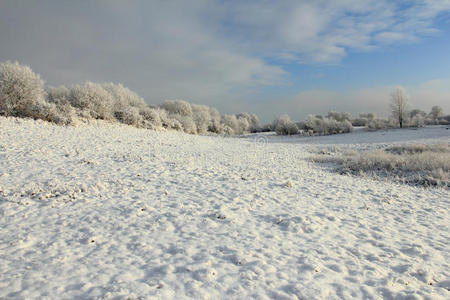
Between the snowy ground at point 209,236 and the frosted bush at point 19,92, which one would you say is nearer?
the snowy ground at point 209,236

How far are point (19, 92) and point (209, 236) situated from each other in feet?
71.5

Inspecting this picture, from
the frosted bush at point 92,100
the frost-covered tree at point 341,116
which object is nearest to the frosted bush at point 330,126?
the frost-covered tree at point 341,116

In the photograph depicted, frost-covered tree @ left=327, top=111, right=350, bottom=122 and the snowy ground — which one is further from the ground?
frost-covered tree @ left=327, top=111, right=350, bottom=122

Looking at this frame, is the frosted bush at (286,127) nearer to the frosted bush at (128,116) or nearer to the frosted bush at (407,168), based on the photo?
the frosted bush at (128,116)

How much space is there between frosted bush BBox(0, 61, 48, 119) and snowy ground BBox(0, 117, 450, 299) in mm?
10537

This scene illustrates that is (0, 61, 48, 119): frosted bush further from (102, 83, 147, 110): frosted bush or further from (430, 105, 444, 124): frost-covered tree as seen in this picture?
(430, 105, 444, 124): frost-covered tree

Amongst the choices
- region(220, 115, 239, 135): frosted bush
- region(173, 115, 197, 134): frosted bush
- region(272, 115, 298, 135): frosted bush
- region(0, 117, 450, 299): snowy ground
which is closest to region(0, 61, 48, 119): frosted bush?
region(0, 117, 450, 299): snowy ground

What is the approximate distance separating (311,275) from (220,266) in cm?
154

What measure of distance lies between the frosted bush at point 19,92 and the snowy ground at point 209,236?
10.5 meters

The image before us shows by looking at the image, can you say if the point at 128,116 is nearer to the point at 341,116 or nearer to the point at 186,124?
the point at 186,124

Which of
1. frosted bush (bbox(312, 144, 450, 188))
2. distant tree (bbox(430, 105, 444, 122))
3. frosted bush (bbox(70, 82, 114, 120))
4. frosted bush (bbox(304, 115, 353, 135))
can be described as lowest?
frosted bush (bbox(312, 144, 450, 188))

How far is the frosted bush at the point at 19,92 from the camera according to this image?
18688 mm

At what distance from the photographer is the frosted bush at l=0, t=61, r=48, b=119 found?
18.7 metres

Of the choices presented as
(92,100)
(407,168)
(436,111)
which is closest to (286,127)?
(436,111)
